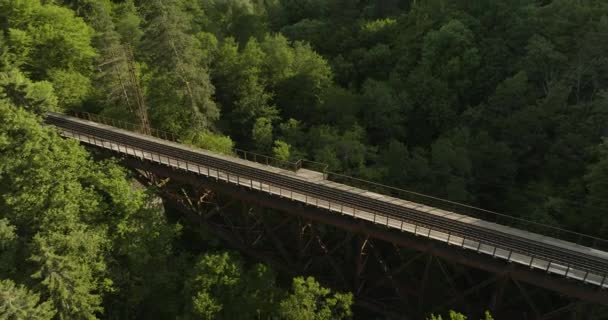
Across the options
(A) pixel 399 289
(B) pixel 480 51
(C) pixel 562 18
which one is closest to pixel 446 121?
(B) pixel 480 51

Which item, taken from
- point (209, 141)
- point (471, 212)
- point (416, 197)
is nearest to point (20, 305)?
point (209, 141)

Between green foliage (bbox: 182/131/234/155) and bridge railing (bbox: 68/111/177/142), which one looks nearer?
green foliage (bbox: 182/131/234/155)

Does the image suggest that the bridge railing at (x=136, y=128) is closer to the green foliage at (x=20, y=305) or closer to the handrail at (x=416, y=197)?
the handrail at (x=416, y=197)

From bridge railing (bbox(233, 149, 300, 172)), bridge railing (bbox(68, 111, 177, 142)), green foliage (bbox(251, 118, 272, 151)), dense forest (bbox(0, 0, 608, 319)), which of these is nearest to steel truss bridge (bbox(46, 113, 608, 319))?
bridge railing (bbox(233, 149, 300, 172))

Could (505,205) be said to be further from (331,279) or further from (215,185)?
(215,185)

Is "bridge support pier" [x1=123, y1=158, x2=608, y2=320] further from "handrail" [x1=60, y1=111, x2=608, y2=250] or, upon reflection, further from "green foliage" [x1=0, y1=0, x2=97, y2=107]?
"green foliage" [x1=0, y1=0, x2=97, y2=107]

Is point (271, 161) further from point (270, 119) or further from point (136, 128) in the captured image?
point (136, 128)
